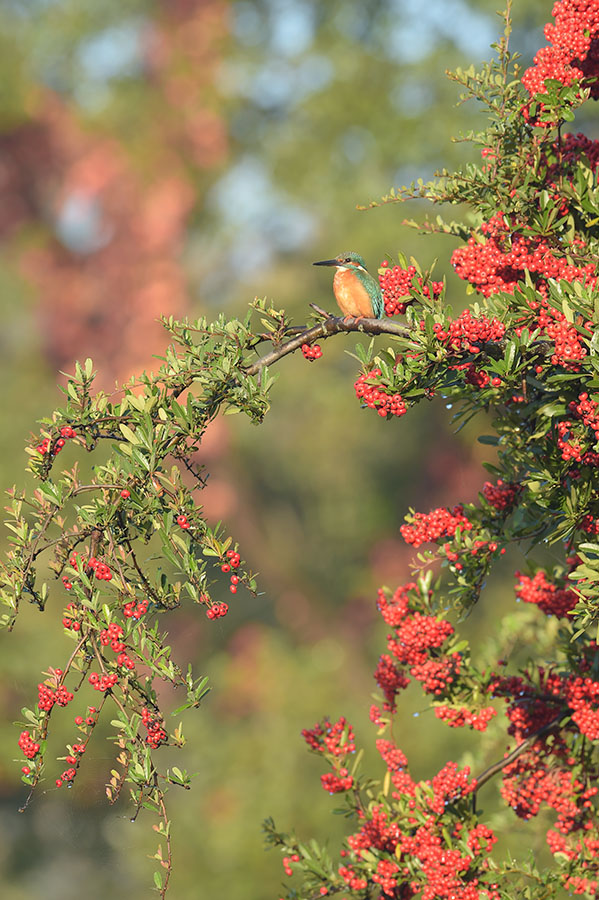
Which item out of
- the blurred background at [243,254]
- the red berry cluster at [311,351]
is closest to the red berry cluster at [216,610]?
the red berry cluster at [311,351]

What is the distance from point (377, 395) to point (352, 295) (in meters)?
1.65

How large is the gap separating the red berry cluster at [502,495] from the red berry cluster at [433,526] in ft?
0.41

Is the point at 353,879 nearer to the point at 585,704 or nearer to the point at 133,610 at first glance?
the point at 585,704

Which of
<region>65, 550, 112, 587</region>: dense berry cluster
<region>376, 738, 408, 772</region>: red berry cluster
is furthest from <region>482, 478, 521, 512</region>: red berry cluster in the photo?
<region>65, 550, 112, 587</region>: dense berry cluster

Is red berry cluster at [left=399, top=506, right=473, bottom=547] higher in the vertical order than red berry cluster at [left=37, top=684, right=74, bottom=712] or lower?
higher

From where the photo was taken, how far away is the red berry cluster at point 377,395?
9.47ft

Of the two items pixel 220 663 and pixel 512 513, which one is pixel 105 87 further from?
pixel 512 513

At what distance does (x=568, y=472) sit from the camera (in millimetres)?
3051

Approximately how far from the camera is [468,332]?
277 cm

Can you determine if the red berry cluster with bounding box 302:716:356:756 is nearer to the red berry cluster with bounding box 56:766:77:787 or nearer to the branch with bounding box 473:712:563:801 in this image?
the branch with bounding box 473:712:563:801

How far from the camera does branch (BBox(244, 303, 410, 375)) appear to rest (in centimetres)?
295

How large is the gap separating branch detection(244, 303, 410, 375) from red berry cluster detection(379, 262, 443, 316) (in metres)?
0.15

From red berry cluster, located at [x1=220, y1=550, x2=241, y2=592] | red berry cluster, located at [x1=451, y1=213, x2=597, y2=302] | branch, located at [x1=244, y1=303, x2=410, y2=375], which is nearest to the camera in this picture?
red berry cluster, located at [x1=220, y1=550, x2=241, y2=592]

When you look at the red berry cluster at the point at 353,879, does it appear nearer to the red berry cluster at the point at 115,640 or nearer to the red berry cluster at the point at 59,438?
the red berry cluster at the point at 115,640
